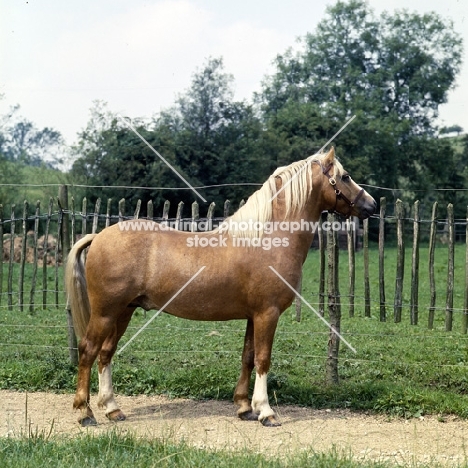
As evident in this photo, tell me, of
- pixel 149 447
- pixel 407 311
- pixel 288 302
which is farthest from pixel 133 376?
pixel 407 311

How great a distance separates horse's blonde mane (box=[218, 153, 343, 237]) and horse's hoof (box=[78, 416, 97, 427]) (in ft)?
6.57

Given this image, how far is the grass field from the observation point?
5668mm

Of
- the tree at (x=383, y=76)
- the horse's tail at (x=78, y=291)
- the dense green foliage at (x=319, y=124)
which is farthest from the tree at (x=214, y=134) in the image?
the horse's tail at (x=78, y=291)

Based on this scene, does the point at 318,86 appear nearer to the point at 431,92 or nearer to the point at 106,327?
the point at 431,92

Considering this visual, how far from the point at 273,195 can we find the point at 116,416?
241cm

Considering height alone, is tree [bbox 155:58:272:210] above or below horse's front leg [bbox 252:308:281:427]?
above

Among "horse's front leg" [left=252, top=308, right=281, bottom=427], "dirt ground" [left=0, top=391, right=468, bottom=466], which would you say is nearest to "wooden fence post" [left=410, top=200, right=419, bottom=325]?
"dirt ground" [left=0, top=391, right=468, bottom=466]

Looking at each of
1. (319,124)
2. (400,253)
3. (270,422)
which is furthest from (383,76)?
(270,422)

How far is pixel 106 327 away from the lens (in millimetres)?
5434

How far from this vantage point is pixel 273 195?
5.59 m

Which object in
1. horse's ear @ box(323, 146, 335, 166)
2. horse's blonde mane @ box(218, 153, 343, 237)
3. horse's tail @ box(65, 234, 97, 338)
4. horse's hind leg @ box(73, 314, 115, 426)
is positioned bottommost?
horse's hind leg @ box(73, 314, 115, 426)

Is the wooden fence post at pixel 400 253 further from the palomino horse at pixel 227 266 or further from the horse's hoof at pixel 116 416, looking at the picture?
the horse's hoof at pixel 116 416

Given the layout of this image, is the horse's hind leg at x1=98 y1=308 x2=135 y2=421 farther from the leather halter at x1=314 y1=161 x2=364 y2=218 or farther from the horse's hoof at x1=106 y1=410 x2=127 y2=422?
the leather halter at x1=314 y1=161 x2=364 y2=218

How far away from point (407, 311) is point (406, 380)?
5491mm
